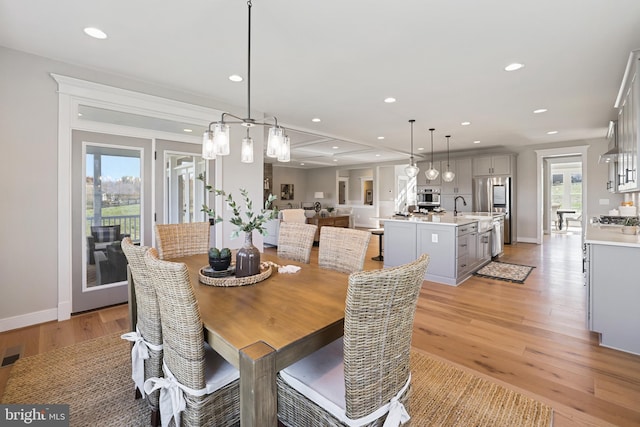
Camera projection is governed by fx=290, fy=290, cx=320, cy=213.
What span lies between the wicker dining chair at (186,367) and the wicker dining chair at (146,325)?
18 centimetres

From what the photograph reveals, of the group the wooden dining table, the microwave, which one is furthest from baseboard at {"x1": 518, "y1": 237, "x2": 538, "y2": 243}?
the wooden dining table

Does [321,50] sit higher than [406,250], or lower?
higher

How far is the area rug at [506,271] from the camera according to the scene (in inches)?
172

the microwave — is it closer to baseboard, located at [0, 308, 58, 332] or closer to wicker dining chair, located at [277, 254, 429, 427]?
wicker dining chair, located at [277, 254, 429, 427]

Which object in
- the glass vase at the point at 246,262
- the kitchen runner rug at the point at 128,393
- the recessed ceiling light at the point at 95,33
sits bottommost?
the kitchen runner rug at the point at 128,393

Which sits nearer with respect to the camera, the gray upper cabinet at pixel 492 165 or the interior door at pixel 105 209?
the interior door at pixel 105 209

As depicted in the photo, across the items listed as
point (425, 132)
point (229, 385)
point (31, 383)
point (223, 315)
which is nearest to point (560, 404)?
point (229, 385)

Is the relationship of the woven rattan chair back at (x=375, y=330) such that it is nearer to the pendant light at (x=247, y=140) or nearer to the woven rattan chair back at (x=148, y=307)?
the woven rattan chair back at (x=148, y=307)

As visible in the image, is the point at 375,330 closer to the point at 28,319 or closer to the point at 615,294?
the point at 615,294

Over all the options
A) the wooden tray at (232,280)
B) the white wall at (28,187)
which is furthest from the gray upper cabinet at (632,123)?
the white wall at (28,187)

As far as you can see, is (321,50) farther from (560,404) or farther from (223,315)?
(560,404)

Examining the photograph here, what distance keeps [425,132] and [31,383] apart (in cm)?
643

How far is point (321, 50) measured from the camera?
2.64m

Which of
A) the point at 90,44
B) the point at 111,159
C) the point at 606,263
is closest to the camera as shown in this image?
the point at 606,263
